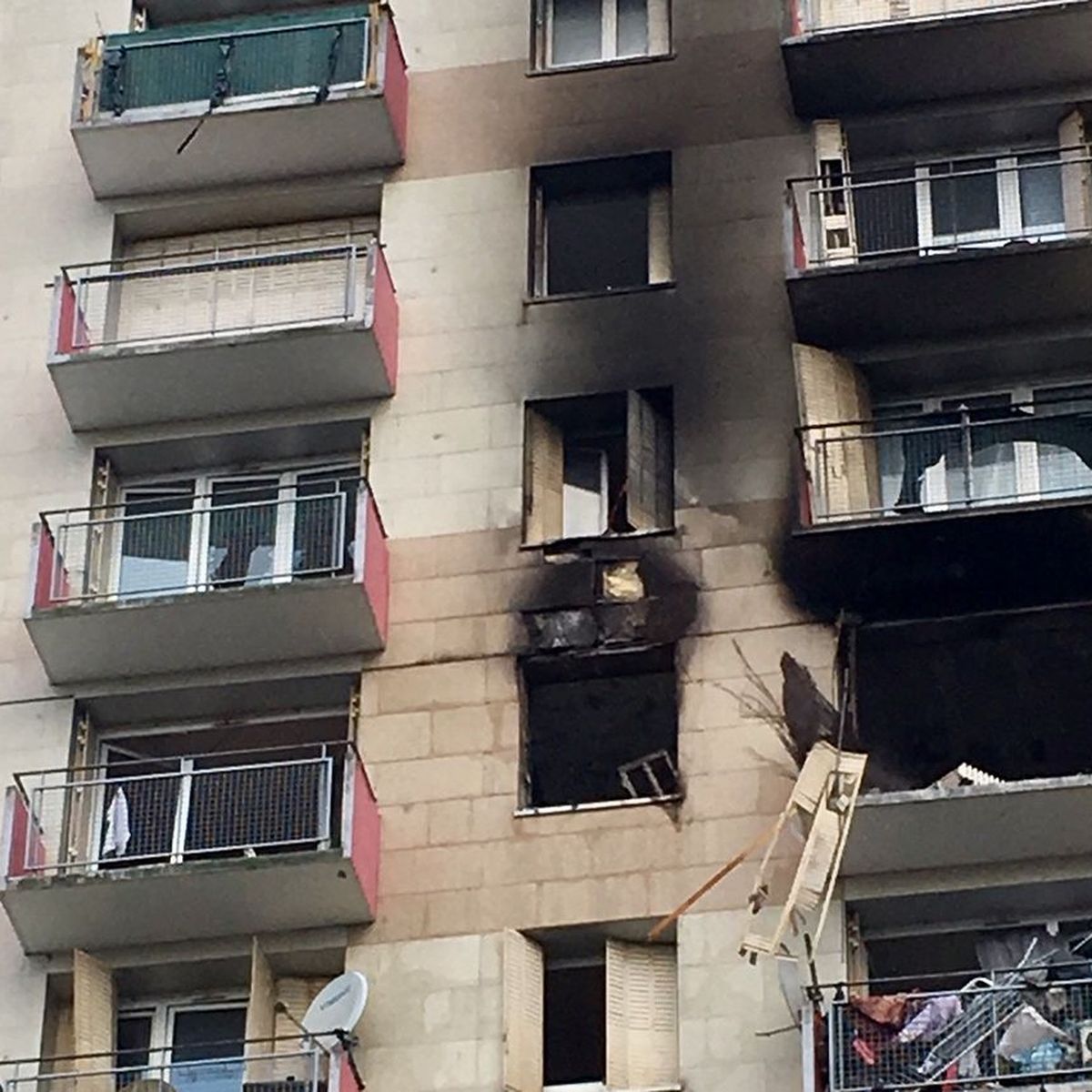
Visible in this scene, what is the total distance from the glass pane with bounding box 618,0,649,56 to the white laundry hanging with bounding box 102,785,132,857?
32.5 ft

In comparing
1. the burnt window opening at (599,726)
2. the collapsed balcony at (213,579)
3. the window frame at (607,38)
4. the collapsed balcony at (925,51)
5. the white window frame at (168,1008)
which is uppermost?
the window frame at (607,38)

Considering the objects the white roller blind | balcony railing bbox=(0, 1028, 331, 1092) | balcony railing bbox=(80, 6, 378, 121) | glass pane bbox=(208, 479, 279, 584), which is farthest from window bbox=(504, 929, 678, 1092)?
balcony railing bbox=(80, 6, 378, 121)

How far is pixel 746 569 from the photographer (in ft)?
91.4

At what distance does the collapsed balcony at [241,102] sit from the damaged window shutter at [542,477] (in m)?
3.81

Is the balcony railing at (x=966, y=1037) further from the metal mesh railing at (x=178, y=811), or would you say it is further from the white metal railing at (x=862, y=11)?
the white metal railing at (x=862, y=11)

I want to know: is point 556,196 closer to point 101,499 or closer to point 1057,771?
point 101,499

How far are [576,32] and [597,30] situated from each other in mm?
229

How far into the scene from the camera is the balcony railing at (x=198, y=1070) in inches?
993

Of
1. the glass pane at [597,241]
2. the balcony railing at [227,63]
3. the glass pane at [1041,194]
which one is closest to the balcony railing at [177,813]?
the glass pane at [597,241]

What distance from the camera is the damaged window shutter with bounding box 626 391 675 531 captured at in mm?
28672

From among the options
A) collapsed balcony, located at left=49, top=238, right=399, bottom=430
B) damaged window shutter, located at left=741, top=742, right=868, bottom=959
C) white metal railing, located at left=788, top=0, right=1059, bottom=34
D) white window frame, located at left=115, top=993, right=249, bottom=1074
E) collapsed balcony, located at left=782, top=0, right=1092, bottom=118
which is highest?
white metal railing, located at left=788, top=0, right=1059, bottom=34

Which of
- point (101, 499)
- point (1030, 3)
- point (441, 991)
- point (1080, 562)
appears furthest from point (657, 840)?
point (1030, 3)

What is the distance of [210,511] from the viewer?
29.0 m

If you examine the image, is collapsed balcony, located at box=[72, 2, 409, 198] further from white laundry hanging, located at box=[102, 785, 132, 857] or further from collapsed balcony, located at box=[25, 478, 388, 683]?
white laundry hanging, located at box=[102, 785, 132, 857]
